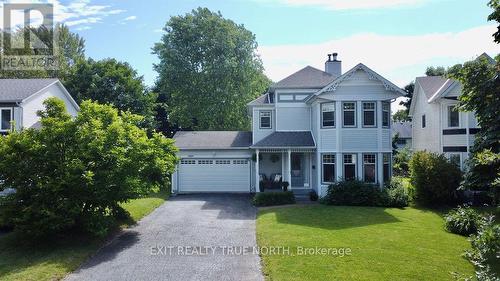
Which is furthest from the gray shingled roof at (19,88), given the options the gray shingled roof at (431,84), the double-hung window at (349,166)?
the gray shingled roof at (431,84)

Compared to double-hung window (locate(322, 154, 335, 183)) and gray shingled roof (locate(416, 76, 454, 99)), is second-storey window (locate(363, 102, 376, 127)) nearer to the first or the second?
double-hung window (locate(322, 154, 335, 183))

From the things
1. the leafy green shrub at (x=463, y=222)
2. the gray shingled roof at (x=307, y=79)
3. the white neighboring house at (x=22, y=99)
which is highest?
the gray shingled roof at (x=307, y=79)

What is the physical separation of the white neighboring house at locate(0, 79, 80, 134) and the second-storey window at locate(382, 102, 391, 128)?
19548mm

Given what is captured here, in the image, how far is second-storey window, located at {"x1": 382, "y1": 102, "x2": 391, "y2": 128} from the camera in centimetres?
2053

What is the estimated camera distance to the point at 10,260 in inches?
435

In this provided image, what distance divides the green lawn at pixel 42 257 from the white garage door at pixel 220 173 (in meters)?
12.0

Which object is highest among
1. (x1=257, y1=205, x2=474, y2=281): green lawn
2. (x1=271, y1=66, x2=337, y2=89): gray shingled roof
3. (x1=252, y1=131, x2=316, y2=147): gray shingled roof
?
(x1=271, y1=66, x2=337, y2=89): gray shingled roof

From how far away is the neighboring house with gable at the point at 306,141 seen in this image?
2017cm

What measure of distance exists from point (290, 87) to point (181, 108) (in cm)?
1795

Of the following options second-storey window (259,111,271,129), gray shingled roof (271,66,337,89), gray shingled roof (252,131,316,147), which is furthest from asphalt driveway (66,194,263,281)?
gray shingled roof (271,66,337,89)

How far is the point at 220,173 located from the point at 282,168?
4222 millimetres

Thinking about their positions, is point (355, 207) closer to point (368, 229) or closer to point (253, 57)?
point (368, 229)

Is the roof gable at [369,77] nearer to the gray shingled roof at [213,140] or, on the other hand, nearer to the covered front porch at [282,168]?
the covered front porch at [282,168]

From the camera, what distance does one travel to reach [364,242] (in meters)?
11.9
